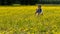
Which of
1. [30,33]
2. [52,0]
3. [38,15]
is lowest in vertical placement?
[52,0]

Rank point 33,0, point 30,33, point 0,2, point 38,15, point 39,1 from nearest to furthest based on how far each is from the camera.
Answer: point 30,33 < point 38,15 < point 0,2 < point 33,0 < point 39,1

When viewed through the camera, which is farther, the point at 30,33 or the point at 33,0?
the point at 33,0

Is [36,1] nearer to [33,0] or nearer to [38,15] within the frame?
[33,0]

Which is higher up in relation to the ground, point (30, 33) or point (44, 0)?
point (30, 33)

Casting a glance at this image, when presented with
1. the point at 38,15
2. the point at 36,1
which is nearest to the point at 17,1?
the point at 36,1

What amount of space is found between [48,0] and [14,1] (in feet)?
39.7

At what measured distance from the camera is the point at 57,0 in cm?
7775

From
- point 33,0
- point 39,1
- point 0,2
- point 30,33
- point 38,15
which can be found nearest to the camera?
point 30,33

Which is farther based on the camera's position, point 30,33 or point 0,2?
point 0,2

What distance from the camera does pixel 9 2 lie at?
68.8 meters

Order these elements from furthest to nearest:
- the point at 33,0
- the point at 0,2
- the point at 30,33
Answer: the point at 33,0
the point at 0,2
the point at 30,33

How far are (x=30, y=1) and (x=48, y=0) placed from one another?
36.1 ft

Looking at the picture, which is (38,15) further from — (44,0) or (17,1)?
(44,0)

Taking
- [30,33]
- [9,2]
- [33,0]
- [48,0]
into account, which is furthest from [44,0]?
[30,33]
